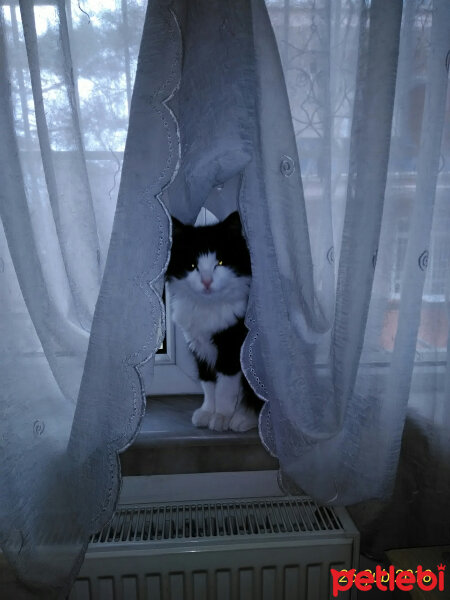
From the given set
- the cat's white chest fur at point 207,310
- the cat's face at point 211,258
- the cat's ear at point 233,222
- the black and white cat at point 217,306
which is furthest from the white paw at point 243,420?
the cat's ear at point 233,222

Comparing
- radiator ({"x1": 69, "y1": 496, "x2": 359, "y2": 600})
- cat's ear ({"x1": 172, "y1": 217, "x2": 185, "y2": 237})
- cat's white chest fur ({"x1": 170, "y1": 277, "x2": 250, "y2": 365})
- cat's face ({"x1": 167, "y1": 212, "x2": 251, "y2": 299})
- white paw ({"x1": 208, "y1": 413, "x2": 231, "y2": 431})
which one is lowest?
radiator ({"x1": 69, "y1": 496, "x2": 359, "y2": 600})

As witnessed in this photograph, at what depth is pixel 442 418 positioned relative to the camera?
90 centimetres

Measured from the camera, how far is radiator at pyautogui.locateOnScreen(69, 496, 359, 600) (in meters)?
0.88

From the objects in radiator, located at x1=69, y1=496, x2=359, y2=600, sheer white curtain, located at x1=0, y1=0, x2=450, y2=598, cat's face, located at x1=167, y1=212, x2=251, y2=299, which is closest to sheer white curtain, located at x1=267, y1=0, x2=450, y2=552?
sheer white curtain, located at x1=0, y1=0, x2=450, y2=598

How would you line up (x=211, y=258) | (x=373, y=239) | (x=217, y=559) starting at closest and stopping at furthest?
(x=373, y=239) → (x=217, y=559) → (x=211, y=258)

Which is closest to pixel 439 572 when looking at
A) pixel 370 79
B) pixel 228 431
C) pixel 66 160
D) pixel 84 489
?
pixel 228 431

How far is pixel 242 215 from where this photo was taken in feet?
2.69

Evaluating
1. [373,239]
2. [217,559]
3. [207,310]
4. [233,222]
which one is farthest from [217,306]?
[217,559]

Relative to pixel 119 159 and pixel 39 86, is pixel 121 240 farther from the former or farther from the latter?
pixel 39 86

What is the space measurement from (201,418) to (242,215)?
0.55 meters

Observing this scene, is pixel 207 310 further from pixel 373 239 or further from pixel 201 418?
pixel 373 239

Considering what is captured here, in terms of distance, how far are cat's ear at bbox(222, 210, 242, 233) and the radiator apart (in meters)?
0.67

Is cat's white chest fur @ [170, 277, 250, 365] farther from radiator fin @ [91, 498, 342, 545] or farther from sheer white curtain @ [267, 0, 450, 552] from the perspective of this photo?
radiator fin @ [91, 498, 342, 545]

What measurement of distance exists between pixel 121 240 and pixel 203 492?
2.41ft
